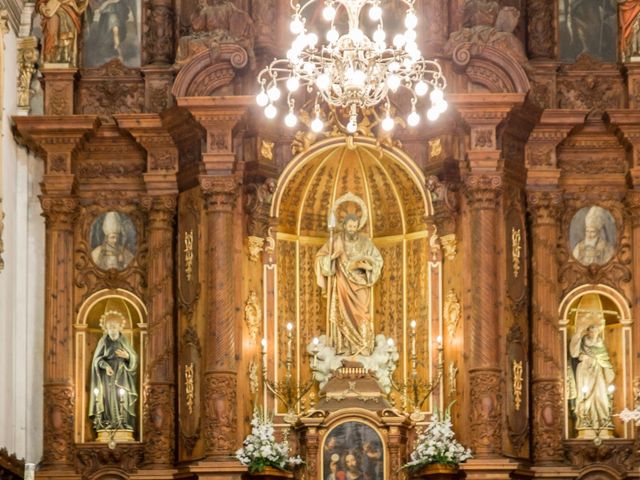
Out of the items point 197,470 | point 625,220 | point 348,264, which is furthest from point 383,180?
point 197,470

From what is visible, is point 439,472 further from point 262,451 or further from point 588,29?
point 588,29

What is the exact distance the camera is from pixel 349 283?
32.0m

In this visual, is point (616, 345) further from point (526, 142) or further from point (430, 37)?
point (430, 37)

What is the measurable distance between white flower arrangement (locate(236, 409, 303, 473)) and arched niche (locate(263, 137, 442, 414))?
159 centimetres

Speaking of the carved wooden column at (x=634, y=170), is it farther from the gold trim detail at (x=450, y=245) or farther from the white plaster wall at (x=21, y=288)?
the white plaster wall at (x=21, y=288)

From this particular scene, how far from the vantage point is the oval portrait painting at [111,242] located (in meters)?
32.0

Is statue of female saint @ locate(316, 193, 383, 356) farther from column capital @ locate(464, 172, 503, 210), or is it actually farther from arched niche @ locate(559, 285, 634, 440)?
arched niche @ locate(559, 285, 634, 440)

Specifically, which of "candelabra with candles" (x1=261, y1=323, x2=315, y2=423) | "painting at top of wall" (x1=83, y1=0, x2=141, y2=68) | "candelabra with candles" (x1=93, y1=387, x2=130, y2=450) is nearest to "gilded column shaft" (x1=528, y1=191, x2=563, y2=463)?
"candelabra with candles" (x1=261, y1=323, x2=315, y2=423)

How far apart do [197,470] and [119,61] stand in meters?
7.38

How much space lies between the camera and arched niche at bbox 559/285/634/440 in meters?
31.4

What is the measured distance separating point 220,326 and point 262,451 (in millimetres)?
2154

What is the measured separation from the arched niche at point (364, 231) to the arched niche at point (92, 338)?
220cm

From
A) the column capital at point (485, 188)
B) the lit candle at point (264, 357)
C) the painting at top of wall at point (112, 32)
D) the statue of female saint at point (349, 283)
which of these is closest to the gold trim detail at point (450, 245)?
the column capital at point (485, 188)

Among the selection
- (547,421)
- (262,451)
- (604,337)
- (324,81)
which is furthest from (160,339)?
(324,81)
